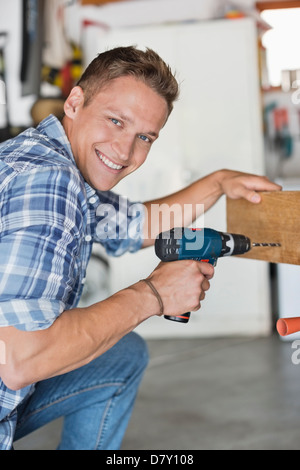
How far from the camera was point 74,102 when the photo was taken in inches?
56.1

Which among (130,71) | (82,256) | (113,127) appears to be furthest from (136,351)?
(130,71)

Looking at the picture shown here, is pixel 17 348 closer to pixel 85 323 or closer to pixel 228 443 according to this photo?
pixel 85 323

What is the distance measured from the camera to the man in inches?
41.8

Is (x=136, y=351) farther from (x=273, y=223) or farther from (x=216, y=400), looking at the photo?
(x=216, y=400)

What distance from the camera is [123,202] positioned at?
1784 millimetres

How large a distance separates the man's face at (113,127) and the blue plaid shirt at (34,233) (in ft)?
0.46

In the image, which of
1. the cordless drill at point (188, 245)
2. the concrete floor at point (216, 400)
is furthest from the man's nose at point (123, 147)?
the concrete floor at point (216, 400)

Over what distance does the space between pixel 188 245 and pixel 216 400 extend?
159cm

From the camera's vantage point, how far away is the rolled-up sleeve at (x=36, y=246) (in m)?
1.04

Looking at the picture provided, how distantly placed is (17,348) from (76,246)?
246 millimetres

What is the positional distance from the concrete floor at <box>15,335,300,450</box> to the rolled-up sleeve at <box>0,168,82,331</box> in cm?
130

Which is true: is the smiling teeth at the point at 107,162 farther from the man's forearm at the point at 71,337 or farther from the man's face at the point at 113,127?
the man's forearm at the point at 71,337

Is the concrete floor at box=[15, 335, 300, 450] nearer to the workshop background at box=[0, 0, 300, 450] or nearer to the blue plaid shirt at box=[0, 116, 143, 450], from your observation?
the workshop background at box=[0, 0, 300, 450]

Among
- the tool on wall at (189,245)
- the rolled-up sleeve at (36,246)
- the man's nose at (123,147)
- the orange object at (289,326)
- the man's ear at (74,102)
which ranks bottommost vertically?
the orange object at (289,326)
